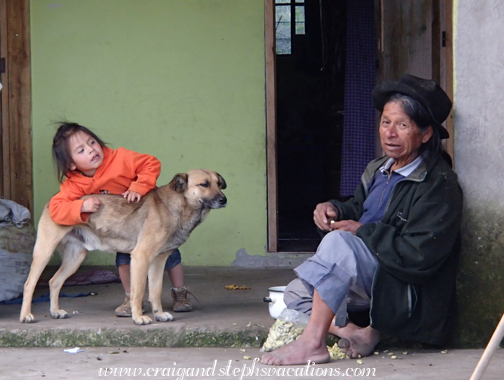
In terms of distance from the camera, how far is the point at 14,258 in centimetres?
462

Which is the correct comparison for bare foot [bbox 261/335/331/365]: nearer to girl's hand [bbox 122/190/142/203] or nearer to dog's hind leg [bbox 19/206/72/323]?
girl's hand [bbox 122/190/142/203]

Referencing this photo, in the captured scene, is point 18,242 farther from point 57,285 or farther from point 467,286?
point 467,286

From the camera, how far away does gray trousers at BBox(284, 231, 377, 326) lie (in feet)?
10.1

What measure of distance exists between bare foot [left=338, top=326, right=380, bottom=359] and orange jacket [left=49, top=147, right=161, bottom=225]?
1.61m

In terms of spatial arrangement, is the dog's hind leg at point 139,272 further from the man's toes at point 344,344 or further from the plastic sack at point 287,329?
the man's toes at point 344,344

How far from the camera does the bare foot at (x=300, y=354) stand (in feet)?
10.2

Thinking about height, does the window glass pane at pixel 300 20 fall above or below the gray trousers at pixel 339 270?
above

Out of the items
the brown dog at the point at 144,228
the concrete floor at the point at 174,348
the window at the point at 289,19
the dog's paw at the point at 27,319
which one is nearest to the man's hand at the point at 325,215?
the concrete floor at the point at 174,348

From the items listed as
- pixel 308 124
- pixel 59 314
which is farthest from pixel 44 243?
pixel 308 124

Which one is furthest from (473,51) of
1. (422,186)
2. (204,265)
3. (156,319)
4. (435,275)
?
(204,265)

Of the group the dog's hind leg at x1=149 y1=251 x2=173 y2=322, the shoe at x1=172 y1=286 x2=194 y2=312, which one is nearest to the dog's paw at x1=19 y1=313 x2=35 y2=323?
the dog's hind leg at x1=149 y1=251 x2=173 y2=322

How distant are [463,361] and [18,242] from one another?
10.4 feet

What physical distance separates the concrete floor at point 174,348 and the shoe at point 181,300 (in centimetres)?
7

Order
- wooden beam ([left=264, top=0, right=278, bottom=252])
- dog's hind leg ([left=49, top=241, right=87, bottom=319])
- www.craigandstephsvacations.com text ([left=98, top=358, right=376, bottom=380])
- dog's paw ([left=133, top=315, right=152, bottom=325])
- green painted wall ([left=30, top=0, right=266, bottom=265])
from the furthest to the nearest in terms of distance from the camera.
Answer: green painted wall ([left=30, top=0, right=266, bottom=265])
wooden beam ([left=264, top=0, right=278, bottom=252])
dog's hind leg ([left=49, top=241, right=87, bottom=319])
dog's paw ([left=133, top=315, right=152, bottom=325])
www.craigandstephsvacations.com text ([left=98, top=358, right=376, bottom=380])
